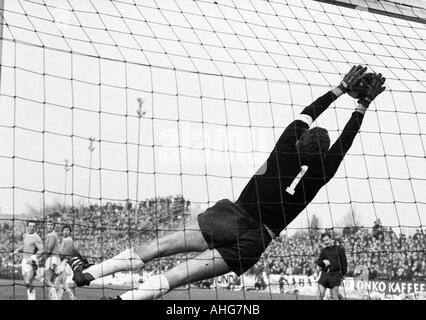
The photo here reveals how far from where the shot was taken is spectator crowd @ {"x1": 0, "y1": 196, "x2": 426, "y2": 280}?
7059 millimetres

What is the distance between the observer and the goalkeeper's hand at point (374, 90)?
12.0 ft

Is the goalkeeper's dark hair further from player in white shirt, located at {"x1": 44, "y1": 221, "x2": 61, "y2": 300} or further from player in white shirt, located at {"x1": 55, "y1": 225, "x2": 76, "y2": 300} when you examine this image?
player in white shirt, located at {"x1": 44, "y1": 221, "x2": 61, "y2": 300}

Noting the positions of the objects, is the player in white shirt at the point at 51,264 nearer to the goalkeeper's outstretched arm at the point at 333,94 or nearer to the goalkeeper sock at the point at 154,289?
the goalkeeper sock at the point at 154,289

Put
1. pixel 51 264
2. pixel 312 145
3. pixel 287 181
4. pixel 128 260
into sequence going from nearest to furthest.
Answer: pixel 128 260, pixel 287 181, pixel 312 145, pixel 51 264

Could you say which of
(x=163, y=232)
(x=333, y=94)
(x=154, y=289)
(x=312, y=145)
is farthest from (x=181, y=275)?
(x=163, y=232)

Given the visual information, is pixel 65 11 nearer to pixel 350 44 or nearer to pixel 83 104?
pixel 83 104

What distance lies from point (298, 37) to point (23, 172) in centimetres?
227

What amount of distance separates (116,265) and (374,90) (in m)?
2.12

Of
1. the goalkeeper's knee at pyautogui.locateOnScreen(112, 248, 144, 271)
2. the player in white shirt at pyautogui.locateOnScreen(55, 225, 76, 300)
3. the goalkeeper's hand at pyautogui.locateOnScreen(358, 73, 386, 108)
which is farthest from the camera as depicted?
the player in white shirt at pyautogui.locateOnScreen(55, 225, 76, 300)

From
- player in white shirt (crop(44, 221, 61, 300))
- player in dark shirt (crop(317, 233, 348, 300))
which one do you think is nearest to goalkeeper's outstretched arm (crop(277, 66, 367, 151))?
player in dark shirt (crop(317, 233, 348, 300))

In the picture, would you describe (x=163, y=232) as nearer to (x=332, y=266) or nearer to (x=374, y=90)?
(x=332, y=266)

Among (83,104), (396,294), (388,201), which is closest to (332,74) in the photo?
(388,201)

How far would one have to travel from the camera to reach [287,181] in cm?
352

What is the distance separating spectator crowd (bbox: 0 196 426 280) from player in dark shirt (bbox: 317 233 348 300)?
2.11m
